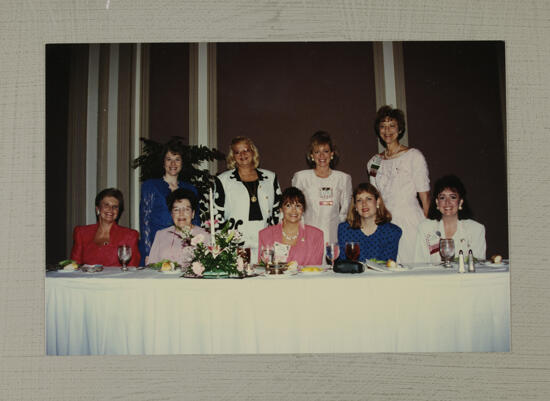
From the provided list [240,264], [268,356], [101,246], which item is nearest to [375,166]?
[240,264]

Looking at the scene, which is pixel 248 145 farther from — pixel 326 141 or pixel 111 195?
pixel 111 195

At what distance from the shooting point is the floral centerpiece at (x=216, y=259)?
2.54 meters

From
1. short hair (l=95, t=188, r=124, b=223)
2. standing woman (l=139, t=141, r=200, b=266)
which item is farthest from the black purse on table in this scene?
short hair (l=95, t=188, r=124, b=223)

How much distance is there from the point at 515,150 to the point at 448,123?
35 cm

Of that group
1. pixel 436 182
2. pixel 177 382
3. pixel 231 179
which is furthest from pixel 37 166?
pixel 436 182

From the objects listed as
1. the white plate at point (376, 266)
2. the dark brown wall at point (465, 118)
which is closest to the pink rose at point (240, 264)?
the white plate at point (376, 266)

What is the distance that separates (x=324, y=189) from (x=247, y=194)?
40 centimetres

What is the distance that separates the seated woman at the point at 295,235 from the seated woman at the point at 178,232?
0.33 metres

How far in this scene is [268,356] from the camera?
8.73 ft

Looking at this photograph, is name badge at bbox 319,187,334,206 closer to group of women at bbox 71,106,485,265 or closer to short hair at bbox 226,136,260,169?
group of women at bbox 71,106,485,265

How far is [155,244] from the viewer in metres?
2.76

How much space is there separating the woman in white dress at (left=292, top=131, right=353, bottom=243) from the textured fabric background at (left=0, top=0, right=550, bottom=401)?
1.83 ft

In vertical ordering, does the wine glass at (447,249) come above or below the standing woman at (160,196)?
below

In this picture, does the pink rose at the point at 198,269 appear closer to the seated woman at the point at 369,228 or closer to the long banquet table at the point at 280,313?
the long banquet table at the point at 280,313
